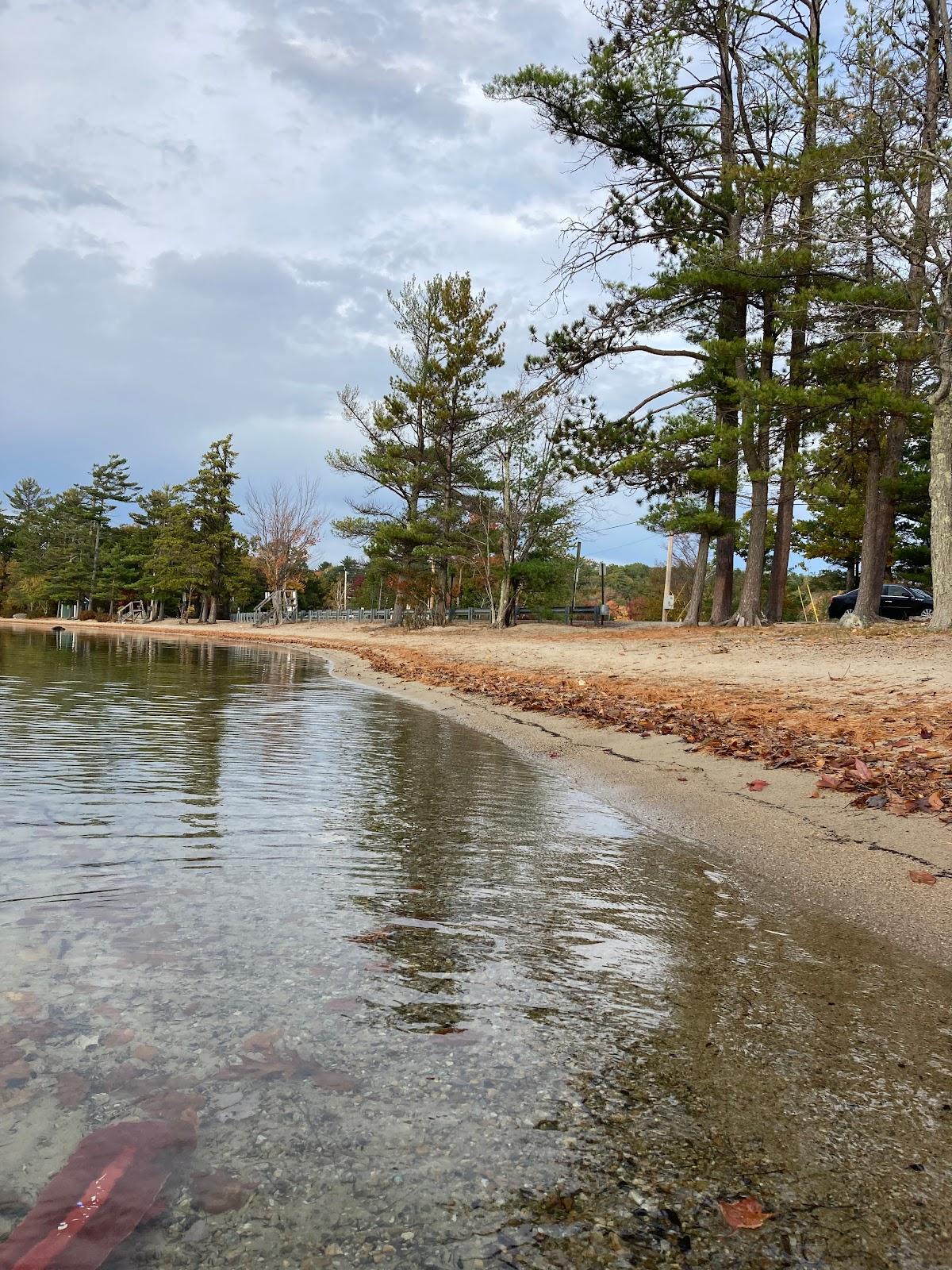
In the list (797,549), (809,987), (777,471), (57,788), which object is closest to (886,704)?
(809,987)

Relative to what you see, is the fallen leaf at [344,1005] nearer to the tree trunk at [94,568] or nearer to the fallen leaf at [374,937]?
the fallen leaf at [374,937]

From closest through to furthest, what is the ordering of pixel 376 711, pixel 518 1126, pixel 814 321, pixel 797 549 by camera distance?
pixel 518 1126 → pixel 376 711 → pixel 814 321 → pixel 797 549

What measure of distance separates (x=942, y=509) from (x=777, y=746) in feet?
35.9

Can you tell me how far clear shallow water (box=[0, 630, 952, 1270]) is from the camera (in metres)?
1.30

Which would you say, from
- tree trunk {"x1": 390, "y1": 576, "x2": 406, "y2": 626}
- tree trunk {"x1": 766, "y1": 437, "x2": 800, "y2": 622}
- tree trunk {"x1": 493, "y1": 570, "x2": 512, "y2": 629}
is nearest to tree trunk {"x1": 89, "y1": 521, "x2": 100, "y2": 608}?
tree trunk {"x1": 390, "y1": 576, "x2": 406, "y2": 626}

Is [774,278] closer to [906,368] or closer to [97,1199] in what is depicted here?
[906,368]

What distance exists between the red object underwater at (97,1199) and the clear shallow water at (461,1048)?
0.03m

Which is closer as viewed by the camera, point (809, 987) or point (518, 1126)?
point (518, 1126)

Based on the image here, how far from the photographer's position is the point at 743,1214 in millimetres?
1334

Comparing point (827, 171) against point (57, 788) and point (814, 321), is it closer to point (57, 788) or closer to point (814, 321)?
point (814, 321)

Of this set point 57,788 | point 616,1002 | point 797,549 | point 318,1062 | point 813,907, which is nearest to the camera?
point 318,1062

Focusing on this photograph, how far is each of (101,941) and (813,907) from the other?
2575 millimetres

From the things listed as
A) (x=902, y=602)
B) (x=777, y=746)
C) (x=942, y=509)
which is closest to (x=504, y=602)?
(x=902, y=602)

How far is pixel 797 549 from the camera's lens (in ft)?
119
